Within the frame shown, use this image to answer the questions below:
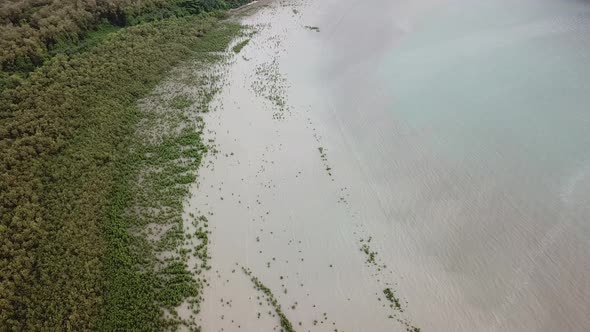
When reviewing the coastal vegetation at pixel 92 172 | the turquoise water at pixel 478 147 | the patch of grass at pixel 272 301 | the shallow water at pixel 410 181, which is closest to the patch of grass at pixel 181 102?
the coastal vegetation at pixel 92 172

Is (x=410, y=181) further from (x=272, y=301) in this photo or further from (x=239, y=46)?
(x=239, y=46)

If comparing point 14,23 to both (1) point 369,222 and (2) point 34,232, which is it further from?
(1) point 369,222

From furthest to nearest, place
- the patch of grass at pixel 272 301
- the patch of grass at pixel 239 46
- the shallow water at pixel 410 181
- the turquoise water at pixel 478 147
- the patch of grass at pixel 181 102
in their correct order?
1. the patch of grass at pixel 239 46
2. the patch of grass at pixel 181 102
3. the turquoise water at pixel 478 147
4. the shallow water at pixel 410 181
5. the patch of grass at pixel 272 301

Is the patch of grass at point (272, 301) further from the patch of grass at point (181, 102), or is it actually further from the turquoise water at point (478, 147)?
the patch of grass at point (181, 102)

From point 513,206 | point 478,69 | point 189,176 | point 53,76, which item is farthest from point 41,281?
point 478,69

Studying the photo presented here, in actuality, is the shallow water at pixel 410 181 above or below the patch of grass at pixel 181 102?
below

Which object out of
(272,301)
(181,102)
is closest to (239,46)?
(181,102)
